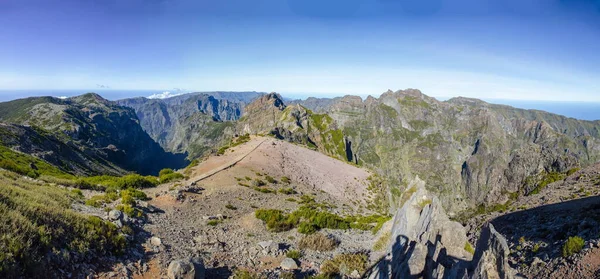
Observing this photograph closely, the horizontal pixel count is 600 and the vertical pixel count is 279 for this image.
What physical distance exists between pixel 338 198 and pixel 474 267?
104 feet

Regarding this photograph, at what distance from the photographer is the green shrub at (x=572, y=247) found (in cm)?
1367

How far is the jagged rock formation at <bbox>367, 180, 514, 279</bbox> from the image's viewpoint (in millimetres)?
8133

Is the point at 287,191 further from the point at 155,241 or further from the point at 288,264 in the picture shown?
the point at 155,241

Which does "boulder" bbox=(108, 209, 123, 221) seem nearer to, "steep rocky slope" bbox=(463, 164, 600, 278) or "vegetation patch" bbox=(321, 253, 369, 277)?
"vegetation patch" bbox=(321, 253, 369, 277)

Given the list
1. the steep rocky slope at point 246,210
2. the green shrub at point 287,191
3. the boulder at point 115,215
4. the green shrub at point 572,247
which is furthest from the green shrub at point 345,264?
the green shrub at point 287,191

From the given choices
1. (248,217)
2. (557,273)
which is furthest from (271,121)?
(557,273)

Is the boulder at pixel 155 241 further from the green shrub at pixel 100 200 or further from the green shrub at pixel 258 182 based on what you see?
the green shrub at pixel 258 182

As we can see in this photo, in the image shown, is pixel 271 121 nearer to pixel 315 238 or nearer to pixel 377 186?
pixel 377 186

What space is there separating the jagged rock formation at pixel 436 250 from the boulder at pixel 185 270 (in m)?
8.02

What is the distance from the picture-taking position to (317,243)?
19.7 m

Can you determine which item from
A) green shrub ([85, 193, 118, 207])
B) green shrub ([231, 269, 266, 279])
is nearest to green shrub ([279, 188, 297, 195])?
green shrub ([85, 193, 118, 207])

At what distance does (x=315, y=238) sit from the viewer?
1998 centimetres

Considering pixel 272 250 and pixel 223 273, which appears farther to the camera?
pixel 272 250

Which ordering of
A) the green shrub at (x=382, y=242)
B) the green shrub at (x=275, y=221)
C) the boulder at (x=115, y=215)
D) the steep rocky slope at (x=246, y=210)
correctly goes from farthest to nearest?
1. the green shrub at (x=275, y=221)
2. the green shrub at (x=382, y=242)
3. the boulder at (x=115, y=215)
4. the steep rocky slope at (x=246, y=210)
